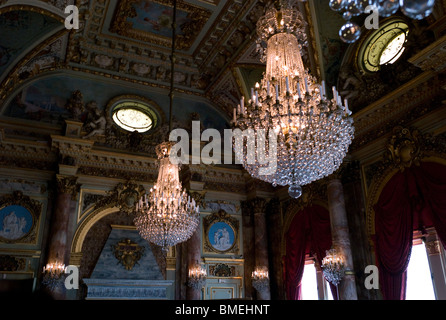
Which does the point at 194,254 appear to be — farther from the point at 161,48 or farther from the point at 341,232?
the point at 161,48

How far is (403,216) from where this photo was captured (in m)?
8.03

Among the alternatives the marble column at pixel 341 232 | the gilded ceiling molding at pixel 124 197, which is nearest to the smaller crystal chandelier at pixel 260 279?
the marble column at pixel 341 232

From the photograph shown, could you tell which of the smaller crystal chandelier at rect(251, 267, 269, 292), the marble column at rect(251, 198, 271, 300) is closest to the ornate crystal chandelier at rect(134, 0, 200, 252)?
the smaller crystal chandelier at rect(251, 267, 269, 292)

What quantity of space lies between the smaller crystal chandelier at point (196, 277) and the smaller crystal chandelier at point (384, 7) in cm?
906

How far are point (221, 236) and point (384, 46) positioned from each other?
7.35 m

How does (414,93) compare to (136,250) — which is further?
(136,250)

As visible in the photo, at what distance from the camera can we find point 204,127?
13.2m

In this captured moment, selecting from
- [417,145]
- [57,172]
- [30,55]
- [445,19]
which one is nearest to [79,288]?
[57,172]

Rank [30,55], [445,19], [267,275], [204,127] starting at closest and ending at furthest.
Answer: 1. [445,19]
2. [30,55]
3. [267,275]
4. [204,127]

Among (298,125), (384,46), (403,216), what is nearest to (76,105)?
(298,125)

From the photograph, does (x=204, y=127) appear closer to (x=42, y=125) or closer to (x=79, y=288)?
(x=42, y=125)

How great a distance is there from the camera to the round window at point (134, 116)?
40.3 ft

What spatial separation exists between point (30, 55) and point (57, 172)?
320 centimetres

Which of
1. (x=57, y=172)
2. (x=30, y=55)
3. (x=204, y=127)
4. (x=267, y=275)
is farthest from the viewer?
(x=204, y=127)
